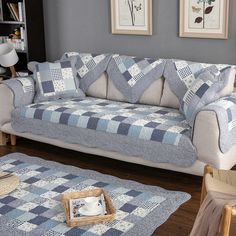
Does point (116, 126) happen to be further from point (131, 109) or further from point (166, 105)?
point (166, 105)

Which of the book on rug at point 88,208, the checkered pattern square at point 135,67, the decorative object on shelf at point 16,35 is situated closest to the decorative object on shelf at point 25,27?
the decorative object on shelf at point 16,35

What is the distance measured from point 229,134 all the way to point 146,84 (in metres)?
1.03

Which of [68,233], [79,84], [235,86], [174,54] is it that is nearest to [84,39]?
[79,84]

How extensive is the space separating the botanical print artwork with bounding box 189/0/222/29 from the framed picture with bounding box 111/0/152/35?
1.41 feet

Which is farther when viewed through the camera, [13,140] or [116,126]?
[13,140]

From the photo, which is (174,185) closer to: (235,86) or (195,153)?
(195,153)

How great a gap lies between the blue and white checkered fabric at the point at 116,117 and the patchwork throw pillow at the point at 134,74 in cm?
13

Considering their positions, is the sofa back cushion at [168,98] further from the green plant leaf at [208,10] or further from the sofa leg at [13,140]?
the sofa leg at [13,140]

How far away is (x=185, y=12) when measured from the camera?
412 centimetres

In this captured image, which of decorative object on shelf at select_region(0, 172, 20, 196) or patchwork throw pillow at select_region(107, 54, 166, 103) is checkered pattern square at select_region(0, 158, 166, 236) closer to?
decorative object on shelf at select_region(0, 172, 20, 196)

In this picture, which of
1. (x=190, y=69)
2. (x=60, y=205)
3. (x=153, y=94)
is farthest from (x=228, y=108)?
(x=60, y=205)

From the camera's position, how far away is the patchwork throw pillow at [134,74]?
3979 millimetres

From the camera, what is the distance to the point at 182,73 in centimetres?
381

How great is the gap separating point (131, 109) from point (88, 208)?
134cm
